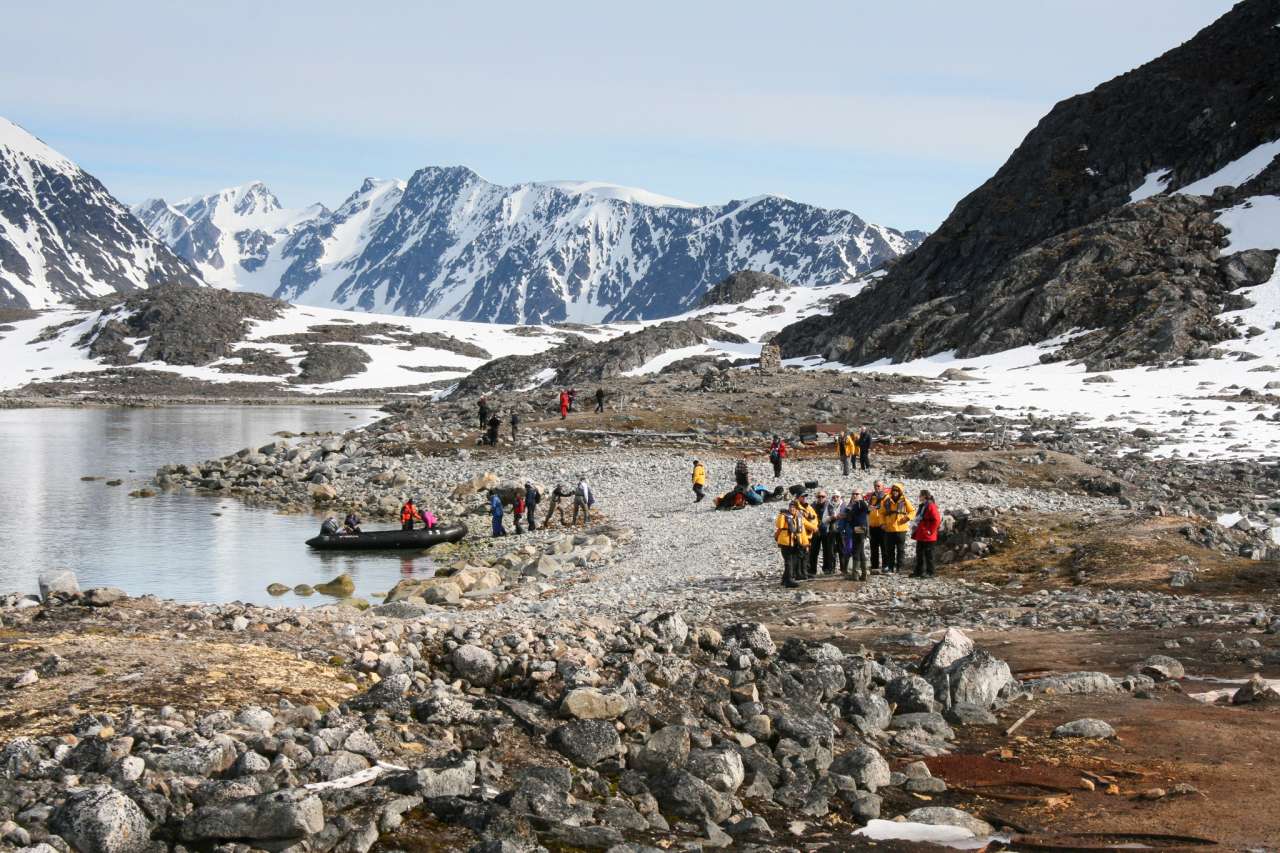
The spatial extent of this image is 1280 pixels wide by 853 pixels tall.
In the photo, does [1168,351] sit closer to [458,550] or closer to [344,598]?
[458,550]

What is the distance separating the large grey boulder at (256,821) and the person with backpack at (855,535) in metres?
17.7

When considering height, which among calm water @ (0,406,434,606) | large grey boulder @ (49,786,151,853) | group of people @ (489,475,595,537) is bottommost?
calm water @ (0,406,434,606)

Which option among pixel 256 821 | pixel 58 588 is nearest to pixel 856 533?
pixel 58 588

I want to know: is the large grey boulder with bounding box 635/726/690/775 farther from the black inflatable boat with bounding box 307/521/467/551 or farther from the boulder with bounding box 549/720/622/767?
the black inflatable boat with bounding box 307/521/467/551

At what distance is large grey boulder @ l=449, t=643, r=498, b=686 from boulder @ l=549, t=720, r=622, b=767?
5.94 feet

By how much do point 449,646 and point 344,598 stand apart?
17.0m

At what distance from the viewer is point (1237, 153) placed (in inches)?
4382

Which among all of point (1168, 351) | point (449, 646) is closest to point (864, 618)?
point (449, 646)

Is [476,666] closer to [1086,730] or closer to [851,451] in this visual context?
[1086,730]

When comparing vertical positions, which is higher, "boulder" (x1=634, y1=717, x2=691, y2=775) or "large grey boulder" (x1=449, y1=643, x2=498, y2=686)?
"large grey boulder" (x1=449, y1=643, x2=498, y2=686)

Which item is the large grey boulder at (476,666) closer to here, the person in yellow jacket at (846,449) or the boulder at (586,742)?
the boulder at (586,742)

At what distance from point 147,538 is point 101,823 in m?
35.2

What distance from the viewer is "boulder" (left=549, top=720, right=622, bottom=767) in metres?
11.9

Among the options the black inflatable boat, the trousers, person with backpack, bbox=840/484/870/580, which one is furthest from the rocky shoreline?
the black inflatable boat
